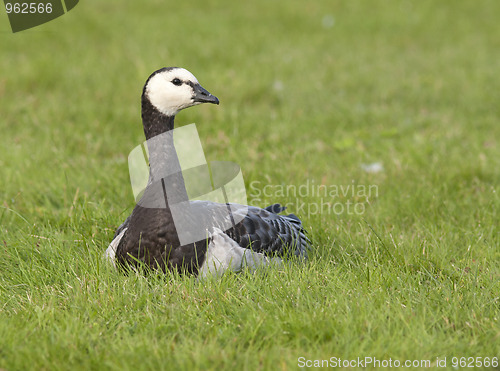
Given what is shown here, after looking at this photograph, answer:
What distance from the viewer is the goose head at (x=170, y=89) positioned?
4148 mm

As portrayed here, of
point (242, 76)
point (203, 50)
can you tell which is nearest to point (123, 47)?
point (203, 50)

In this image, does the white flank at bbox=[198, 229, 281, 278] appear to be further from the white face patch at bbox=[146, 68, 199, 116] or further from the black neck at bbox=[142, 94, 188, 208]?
the white face patch at bbox=[146, 68, 199, 116]

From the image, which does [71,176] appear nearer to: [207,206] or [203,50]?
[207,206]

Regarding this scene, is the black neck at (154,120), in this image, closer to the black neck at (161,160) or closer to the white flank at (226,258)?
the black neck at (161,160)

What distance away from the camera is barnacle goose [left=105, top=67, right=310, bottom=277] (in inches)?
158

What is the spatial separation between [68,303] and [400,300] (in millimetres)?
2139

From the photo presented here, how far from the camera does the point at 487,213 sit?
17.6 feet

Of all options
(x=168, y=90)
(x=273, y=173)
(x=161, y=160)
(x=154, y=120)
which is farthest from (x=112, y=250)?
(x=273, y=173)

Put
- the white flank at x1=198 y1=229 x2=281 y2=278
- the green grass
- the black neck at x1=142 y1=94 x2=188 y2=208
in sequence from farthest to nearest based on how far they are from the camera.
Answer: the black neck at x1=142 y1=94 x2=188 y2=208
the white flank at x1=198 y1=229 x2=281 y2=278
the green grass

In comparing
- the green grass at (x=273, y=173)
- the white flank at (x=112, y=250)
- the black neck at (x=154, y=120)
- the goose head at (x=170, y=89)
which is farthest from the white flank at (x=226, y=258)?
the goose head at (x=170, y=89)

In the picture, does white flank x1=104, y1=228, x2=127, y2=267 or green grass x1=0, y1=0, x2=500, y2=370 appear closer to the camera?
green grass x1=0, y1=0, x2=500, y2=370

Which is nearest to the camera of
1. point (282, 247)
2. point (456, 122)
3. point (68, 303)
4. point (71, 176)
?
point (68, 303)

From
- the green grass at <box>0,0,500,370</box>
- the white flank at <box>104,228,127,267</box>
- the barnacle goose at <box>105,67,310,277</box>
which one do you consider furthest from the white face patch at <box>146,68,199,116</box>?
the green grass at <box>0,0,500,370</box>

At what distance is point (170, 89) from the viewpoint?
13.6 feet
